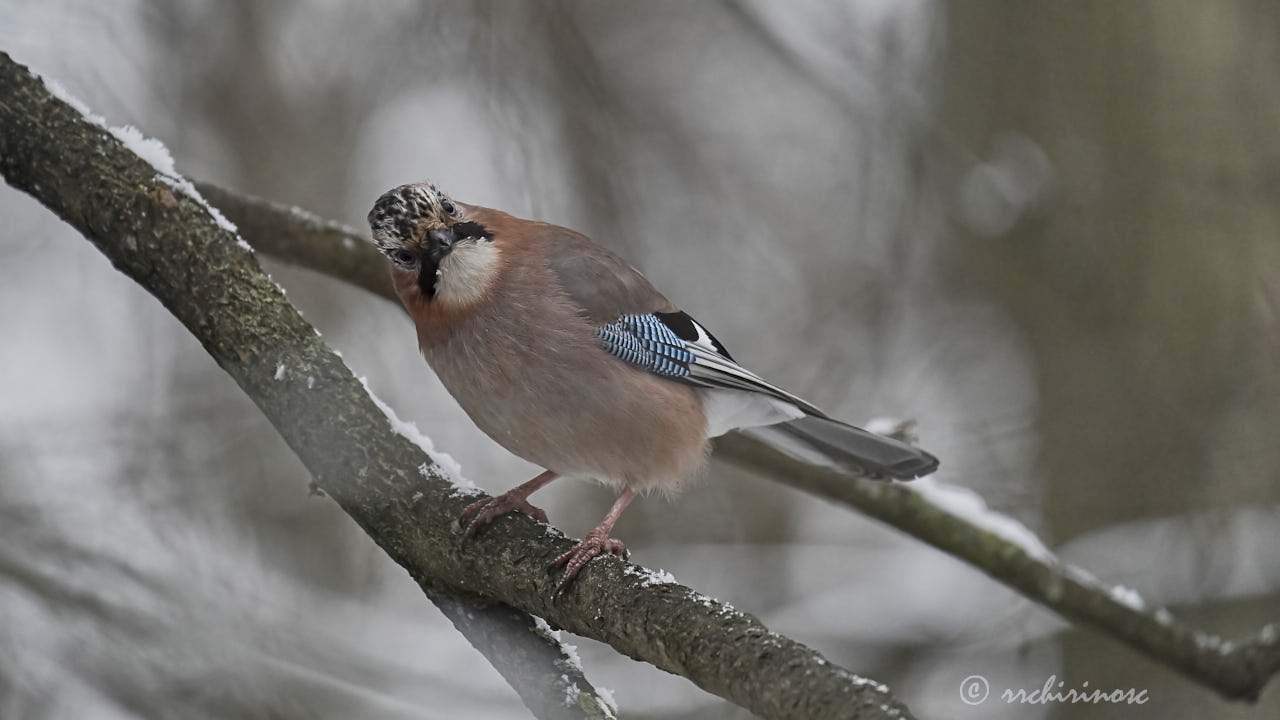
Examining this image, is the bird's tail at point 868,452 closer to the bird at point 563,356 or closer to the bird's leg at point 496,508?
the bird at point 563,356

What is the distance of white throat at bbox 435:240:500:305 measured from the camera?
148 inches

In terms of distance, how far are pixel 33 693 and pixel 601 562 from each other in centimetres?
212

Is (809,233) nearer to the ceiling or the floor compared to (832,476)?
nearer to the ceiling

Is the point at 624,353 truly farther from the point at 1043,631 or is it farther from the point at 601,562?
the point at 1043,631

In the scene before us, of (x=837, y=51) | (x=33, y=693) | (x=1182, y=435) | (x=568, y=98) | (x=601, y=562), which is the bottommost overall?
(x=33, y=693)

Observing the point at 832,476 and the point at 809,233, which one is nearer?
the point at 832,476

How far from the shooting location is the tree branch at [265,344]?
9.98 feet

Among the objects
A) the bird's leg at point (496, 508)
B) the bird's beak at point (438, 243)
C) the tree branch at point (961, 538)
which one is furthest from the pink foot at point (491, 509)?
the tree branch at point (961, 538)

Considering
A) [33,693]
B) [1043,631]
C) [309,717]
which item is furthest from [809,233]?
[33,693]

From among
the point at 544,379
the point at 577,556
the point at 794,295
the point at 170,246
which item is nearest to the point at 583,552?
the point at 577,556

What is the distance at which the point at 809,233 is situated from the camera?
27.8 ft

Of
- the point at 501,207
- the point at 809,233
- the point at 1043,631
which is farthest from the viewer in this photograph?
the point at 809,233

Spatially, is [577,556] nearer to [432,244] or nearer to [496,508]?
[496,508]

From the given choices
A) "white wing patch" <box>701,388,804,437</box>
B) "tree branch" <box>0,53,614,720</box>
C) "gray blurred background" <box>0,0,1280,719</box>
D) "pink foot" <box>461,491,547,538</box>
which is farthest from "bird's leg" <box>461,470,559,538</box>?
"gray blurred background" <box>0,0,1280,719</box>
